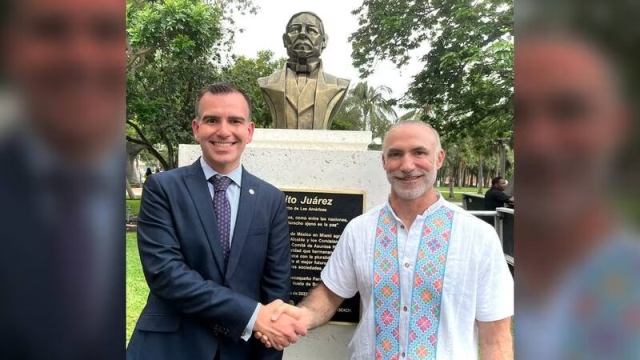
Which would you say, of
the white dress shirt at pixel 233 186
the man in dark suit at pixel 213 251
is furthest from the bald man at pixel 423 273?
the white dress shirt at pixel 233 186

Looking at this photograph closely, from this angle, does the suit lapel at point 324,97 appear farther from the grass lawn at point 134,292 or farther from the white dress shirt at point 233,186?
the grass lawn at point 134,292

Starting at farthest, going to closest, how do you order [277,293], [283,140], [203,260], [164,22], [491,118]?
[491,118] < [164,22] < [283,140] < [277,293] < [203,260]

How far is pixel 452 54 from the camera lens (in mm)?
13977

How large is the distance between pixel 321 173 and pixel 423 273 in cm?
122

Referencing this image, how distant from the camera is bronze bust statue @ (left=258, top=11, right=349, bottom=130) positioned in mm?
3904

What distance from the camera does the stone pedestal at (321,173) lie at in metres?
3.20

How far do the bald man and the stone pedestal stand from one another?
0.81 meters
